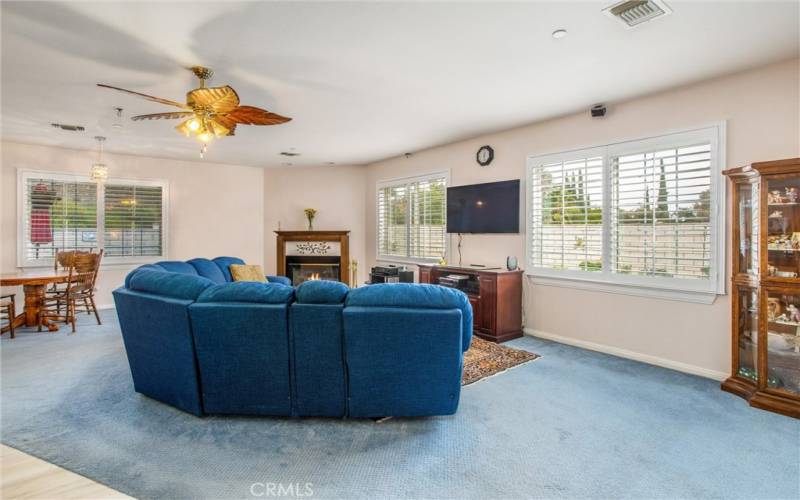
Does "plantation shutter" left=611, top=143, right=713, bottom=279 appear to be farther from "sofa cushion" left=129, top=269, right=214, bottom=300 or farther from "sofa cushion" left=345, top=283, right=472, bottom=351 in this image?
"sofa cushion" left=129, top=269, right=214, bottom=300

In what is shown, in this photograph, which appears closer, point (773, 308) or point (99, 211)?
point (773, 308)

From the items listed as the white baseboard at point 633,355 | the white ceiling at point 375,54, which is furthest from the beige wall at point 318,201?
the white baseboard at point 633,355

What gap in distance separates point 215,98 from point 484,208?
3.34m

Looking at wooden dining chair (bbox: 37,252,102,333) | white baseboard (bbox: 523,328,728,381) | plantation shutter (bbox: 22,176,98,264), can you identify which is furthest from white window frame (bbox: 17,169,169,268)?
white baseboard (bbox: 523,328,728,381)

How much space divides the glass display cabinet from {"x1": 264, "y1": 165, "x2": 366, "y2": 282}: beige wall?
5687 mm

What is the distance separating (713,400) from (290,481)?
2.97 metres

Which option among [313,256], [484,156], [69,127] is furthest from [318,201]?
[69,127]

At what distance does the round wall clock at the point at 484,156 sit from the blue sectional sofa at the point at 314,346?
10.5 feet

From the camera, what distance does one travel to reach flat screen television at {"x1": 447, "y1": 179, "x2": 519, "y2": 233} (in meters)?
4.86

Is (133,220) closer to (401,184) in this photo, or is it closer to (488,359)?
(401,184)

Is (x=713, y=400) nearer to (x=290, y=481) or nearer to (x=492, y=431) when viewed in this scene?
(x=492, y=431)

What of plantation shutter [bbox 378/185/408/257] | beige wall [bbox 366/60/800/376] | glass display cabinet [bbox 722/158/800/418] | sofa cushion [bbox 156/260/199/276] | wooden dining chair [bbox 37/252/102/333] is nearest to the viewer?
glass display cabinet [bbox 722/158/800/418]

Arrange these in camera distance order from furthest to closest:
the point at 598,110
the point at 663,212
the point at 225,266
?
1. the point at 225,266
2. the point at 598,110
3. the point at 663,212

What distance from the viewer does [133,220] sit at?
6.57m
